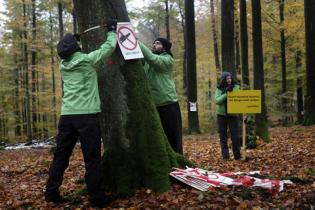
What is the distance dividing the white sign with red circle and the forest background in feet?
54.9

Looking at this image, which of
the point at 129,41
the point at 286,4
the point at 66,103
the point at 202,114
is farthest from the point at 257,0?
the point at 202,114

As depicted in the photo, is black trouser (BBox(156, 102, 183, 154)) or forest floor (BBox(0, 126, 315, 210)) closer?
forest floor (BBox(0, 126, 315, 210))

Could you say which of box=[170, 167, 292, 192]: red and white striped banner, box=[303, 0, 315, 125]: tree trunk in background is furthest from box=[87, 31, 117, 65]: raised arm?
box=[303, 0, 315, 125]: tree trunk in background

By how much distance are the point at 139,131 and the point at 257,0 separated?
11597 mm

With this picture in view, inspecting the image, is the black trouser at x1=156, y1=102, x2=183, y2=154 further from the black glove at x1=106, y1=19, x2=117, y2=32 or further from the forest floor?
the black glove at x1=106, y1=19, x2=117, y2=32

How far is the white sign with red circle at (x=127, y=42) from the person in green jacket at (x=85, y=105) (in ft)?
0.85

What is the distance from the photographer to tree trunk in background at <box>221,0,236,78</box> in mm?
13268

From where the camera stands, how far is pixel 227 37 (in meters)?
13.5

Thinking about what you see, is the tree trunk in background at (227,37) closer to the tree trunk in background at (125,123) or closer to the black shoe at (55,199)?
the tree trunk in background at (125,123)

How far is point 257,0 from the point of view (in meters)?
15.6

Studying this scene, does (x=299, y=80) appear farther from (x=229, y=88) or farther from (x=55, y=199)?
(x=55, y=199)

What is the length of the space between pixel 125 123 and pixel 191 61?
50.4 feet

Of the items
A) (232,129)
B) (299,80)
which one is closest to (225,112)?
(232,129)

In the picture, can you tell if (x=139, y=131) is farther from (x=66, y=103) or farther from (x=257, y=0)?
(x=257, y=0)
